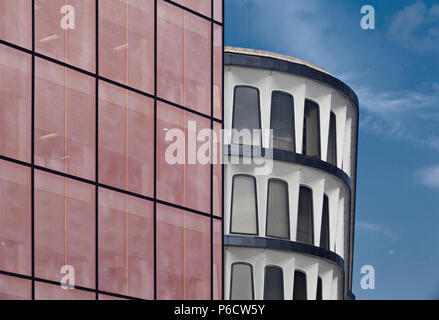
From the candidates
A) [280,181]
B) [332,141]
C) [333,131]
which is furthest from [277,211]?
[333,131]

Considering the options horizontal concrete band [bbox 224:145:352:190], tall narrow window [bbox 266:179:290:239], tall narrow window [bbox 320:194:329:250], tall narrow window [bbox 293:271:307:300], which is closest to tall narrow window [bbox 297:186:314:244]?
tall narrow window [bbox 266:179:290:239]

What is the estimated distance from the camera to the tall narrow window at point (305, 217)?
59.1 metres

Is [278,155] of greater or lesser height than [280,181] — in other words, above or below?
above

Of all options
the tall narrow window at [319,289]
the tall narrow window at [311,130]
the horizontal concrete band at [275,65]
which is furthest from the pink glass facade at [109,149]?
the tall narrow window at [319,289]

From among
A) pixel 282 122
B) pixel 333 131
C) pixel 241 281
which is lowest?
pixel 241 281

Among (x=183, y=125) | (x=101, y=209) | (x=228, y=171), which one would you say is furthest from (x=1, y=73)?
(x=228, y=171)

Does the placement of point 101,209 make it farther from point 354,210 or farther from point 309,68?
point 354,210

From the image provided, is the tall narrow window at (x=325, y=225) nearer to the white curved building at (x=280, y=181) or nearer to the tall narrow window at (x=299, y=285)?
the white curved building at (x=280, y=181)

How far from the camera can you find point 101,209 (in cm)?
3475

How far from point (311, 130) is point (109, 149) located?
86.1 feet

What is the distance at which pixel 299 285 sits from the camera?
58.5 metres

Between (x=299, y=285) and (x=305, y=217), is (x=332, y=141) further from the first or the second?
(x=299, y=285)

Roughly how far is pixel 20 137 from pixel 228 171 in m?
25.5

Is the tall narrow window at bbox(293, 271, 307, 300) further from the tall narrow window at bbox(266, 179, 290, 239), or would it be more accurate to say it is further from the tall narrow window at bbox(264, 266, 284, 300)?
the tall narrow window at bbox(266, 179, 290, 239)
